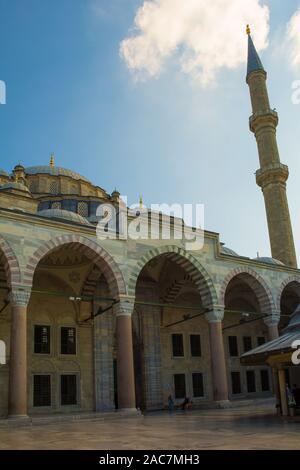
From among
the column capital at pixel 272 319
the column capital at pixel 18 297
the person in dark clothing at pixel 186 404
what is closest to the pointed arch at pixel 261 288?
the column capital at pixel 272 319

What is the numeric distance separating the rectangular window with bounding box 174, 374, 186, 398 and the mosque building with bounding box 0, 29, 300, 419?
0.18 feet

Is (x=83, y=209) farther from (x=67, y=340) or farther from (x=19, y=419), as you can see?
(x=19, y=419)

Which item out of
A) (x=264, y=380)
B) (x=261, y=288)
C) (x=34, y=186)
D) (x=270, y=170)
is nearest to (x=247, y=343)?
(x=264, y=380)

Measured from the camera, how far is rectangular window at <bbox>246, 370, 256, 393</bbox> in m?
22.1

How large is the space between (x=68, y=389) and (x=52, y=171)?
12.6 m

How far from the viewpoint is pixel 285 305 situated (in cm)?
2384

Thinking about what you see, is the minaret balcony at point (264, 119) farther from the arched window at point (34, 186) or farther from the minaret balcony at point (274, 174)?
the arched window at point (34, 186)

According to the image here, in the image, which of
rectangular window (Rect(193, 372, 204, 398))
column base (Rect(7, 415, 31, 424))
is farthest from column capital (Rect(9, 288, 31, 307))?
rectangular window (Rect(193, 372, 204, 398))

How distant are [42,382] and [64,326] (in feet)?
7.08

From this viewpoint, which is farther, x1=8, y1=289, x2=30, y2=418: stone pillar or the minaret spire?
the minaret spire

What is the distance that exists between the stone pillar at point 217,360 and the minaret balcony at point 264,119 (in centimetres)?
1268

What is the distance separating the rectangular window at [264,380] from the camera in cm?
2259

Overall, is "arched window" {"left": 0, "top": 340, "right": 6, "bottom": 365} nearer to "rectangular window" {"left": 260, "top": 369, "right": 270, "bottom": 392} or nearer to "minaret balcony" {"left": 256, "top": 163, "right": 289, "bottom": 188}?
"rectangular window" {"left": 260, "top": 369, "right": 270, "bottom": 392}
